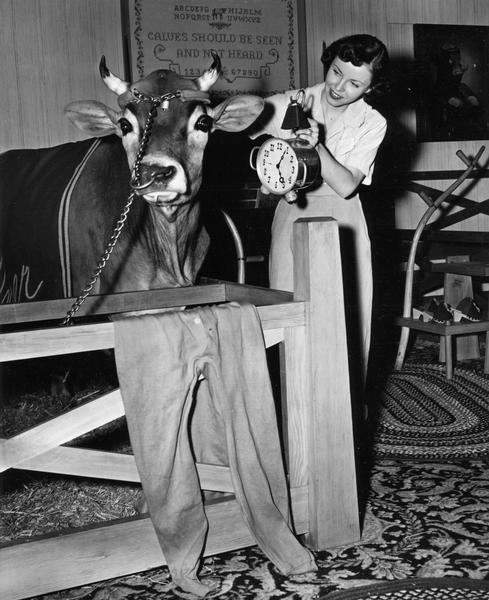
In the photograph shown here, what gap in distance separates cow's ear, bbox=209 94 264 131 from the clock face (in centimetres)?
46

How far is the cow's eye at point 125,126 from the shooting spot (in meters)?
3.26

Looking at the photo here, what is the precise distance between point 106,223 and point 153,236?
9.7 inches

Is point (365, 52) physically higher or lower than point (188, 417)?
higher

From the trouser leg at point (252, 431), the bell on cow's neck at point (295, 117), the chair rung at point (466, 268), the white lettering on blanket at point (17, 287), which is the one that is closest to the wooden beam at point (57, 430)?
the trouser leg at point (252, 431)

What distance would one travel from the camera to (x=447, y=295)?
6059 mm

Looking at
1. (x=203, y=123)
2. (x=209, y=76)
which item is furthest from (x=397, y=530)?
(x=209, y=76)

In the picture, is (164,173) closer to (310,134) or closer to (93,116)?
(310,134)

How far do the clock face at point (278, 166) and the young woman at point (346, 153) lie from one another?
0.21 m

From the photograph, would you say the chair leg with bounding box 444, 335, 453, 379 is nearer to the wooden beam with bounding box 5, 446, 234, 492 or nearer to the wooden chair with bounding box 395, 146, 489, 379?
the wooden chair with bounding box 395, 146, 489, 379

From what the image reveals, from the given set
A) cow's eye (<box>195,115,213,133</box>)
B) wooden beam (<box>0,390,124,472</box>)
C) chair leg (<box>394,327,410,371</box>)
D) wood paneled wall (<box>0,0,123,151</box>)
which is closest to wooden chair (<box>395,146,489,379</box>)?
chair leg (<box>394,327,410,371</box>)

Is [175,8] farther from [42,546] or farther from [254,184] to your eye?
[42,546]

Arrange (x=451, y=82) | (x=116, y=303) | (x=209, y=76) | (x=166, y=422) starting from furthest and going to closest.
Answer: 1. (x=451, y=82)
2. (x=209, y=76)
3. (x=116, y=303)
4. (x=166, y=422)

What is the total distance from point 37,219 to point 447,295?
3318 mm

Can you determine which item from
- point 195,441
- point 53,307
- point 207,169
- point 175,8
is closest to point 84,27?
point 175,8
